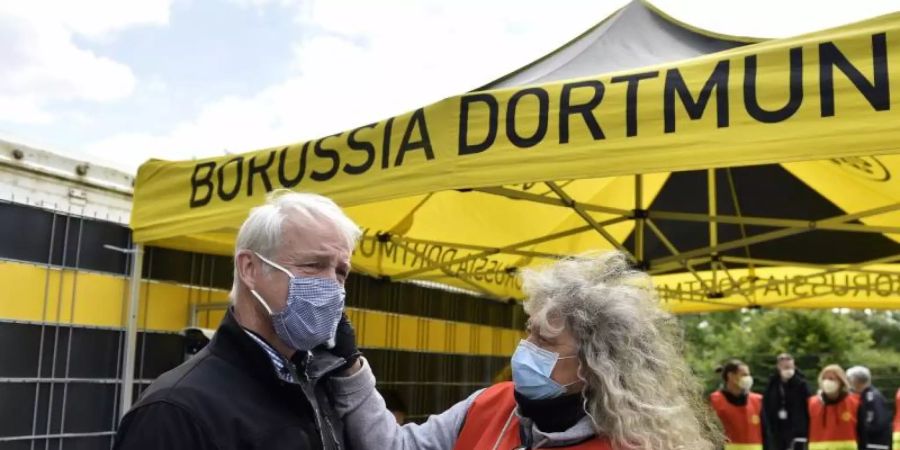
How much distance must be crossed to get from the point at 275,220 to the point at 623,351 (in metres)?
0.93

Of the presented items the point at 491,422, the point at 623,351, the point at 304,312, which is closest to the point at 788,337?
the point at 491,422

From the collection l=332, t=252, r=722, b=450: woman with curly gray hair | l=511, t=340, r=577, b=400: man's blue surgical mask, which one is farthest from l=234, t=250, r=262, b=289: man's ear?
l=511, t=340, r=577, b=400: man's blue surgical mask

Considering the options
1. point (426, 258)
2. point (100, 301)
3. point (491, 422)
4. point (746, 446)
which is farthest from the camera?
point (746, 446)

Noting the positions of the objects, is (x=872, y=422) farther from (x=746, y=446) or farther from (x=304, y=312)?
(x=304, y=312)

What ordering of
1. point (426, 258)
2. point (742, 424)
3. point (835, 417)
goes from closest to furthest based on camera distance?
point (426, 258) < point (742, 424) < point (835, 417)

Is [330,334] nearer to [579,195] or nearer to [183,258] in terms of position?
[183,258]

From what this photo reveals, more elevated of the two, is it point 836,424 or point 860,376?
point 860,376

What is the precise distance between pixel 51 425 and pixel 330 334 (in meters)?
3.30

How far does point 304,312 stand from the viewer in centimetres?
197

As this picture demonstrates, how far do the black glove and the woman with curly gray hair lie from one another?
0.05 m

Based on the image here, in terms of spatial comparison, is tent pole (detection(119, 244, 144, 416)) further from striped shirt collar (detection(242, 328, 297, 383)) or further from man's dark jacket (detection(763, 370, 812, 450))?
man's dark jacket (detection(763, 370, 812, 450))

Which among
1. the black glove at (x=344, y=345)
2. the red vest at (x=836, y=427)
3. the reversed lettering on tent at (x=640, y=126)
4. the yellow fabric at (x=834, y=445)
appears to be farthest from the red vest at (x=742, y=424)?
the black glove at (x=344, y=345)

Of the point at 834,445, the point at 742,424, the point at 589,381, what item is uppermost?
the point at 589,381

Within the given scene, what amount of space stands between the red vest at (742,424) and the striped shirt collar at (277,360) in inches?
315
